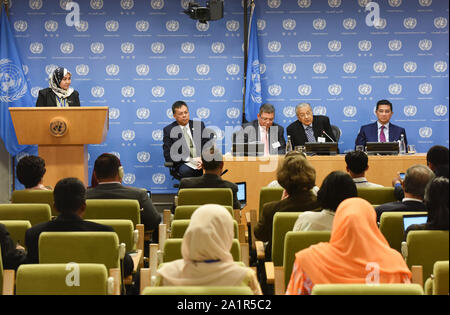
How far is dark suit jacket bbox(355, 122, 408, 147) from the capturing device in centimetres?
876

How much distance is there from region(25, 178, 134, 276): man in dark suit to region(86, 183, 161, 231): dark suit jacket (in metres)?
1.22

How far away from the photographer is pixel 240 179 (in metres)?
7.36

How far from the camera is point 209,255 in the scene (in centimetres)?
275

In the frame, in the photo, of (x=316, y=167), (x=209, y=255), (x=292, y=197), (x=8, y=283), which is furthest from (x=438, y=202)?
(x=316, y=167)

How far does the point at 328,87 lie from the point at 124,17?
10.7ft

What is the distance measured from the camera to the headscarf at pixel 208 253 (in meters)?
2.72

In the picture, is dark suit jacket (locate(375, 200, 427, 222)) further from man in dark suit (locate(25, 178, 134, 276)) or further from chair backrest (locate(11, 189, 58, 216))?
chair backrest (locate(11, 189, 58, 216))

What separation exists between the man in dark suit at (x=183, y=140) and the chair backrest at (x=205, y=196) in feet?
10.0

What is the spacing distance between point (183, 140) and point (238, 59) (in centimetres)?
162

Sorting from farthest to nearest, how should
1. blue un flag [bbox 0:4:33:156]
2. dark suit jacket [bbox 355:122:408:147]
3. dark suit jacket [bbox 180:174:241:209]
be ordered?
blue un flag [bbox 0:4:33:156]
dark suit jacket [bbox 355:122:408:147]
dark suit jacket [bbox 180:174:241:209]

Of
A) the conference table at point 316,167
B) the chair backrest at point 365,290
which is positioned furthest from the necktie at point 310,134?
the chair backrest at point 365,290

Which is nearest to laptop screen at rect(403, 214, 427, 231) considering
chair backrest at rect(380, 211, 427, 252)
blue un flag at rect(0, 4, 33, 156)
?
chair backrest at rect(380, 211, 427, 252)

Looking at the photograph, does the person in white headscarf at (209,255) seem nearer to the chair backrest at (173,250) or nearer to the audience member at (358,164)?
the chair backrest at (173,250)
